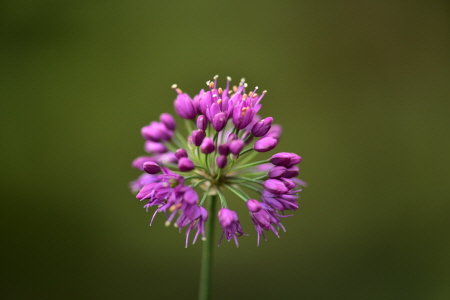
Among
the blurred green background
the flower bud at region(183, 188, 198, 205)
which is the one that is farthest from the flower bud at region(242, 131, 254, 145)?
the blurred green background

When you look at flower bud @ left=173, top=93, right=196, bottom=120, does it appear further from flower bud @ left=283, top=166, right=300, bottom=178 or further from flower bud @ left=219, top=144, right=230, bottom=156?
flower bud @ left=283, top=166, right=300, bottom=178

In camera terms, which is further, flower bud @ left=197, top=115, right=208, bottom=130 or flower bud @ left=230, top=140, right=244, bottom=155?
flower bud @ left=197, top=115, right=208, bottom=130

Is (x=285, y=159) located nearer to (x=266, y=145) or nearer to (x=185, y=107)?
(x=266, y=145)

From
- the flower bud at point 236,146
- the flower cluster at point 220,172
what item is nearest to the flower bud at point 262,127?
the flower cluster at point 220,172

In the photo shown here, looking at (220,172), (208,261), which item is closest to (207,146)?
(220,172)

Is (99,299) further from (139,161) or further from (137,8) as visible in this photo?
→ (137,8)

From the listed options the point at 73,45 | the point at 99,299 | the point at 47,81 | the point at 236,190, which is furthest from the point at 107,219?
the point at 236,190
